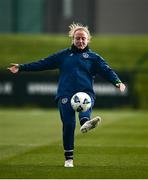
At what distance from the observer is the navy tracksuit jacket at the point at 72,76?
1449 centimetres

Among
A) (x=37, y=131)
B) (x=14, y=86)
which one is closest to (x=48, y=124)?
(x=37, y=131)

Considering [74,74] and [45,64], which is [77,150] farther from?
[74,74]

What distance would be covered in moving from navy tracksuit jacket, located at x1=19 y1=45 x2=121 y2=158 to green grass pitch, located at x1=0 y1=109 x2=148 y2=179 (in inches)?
26.1

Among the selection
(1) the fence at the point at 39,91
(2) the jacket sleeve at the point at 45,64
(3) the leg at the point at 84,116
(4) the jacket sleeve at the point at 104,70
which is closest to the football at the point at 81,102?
(3) the leg at the point at 84,116

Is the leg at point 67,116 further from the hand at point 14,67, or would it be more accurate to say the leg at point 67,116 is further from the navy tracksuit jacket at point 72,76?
the hand at point 14,67

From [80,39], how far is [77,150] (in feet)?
12.6

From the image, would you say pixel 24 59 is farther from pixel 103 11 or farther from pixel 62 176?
pixel 62 176

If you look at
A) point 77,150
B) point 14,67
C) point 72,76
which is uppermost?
point 14,67

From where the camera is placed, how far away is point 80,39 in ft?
47.5

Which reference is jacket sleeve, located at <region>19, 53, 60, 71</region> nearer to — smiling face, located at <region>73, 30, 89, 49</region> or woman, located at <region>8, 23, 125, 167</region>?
woman, located at <region>8, 23, 125, 167</region>

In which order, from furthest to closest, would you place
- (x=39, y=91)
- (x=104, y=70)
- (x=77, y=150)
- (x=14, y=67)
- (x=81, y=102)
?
(x=39, y=91) < (x=77, y=150) < (x=14, y=67) < (x=104, y=70) < (x=81, y=102)

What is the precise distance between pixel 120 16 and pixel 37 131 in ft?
81.4

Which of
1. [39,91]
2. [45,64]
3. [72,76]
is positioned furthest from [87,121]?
[39,91]

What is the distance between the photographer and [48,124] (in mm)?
26562
